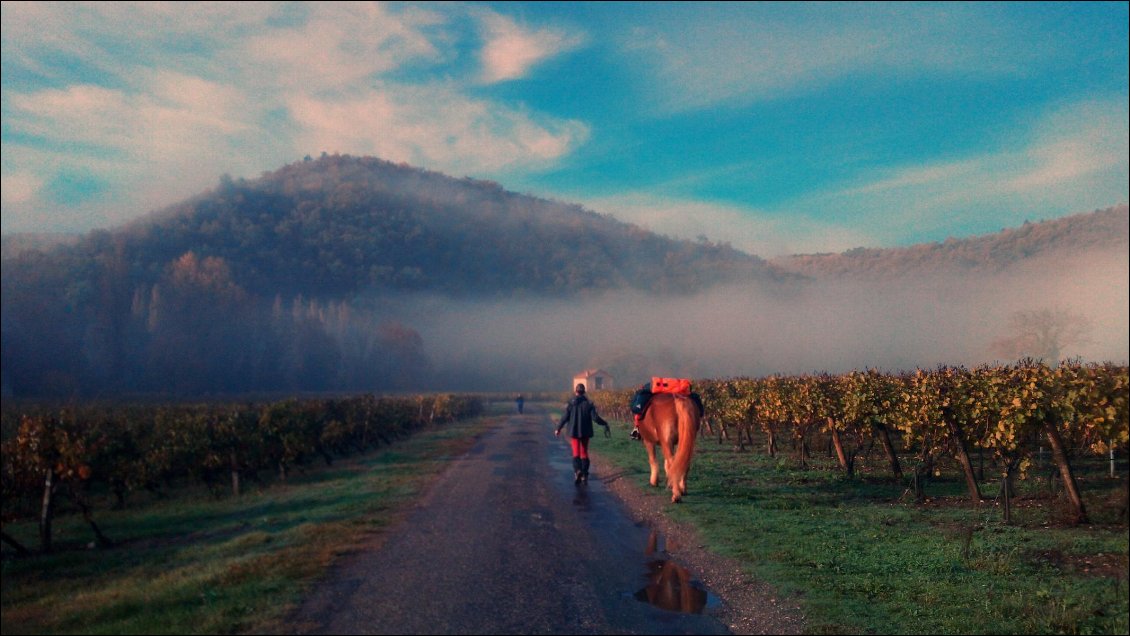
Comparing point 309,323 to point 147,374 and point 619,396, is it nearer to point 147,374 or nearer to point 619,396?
point 147,374

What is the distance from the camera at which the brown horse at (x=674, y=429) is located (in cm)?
1191

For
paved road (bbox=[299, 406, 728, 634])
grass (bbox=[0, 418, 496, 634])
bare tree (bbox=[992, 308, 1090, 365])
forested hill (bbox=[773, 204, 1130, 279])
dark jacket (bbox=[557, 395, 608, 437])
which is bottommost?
grass (bbox=[0, 418, 496, 634])

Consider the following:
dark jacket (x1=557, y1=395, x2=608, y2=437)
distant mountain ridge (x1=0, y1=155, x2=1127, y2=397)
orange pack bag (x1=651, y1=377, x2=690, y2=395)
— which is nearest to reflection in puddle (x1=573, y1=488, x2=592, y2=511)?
dark jacket (x1=557, y1=395, x2=608, y2=437)

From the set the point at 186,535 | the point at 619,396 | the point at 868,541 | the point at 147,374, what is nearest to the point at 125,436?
the point at 186,535

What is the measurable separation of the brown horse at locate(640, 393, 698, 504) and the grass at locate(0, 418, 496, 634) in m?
5.45

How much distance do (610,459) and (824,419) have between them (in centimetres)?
755

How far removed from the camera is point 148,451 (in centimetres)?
1869

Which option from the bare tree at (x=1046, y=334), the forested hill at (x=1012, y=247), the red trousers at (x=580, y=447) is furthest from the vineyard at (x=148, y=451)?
the forested hill at (x=1012, y=247)

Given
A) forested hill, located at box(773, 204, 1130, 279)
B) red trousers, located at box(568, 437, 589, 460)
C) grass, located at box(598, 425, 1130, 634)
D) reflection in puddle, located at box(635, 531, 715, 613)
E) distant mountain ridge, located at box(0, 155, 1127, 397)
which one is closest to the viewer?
grass, located at box(598, 425, 1130, 634)

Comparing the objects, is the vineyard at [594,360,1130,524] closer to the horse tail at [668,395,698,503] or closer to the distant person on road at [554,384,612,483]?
the horse tail at [668,395,698,503]

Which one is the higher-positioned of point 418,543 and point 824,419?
point 824,419

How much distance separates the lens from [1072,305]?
34.4m

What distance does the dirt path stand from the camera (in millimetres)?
6355

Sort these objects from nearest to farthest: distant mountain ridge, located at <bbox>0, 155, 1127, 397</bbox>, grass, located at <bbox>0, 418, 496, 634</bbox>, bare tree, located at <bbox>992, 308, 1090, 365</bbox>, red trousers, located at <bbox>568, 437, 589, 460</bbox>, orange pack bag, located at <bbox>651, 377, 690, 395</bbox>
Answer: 1. grass, located at <bbox>0, 418, 496, 634</bbox>
2. orange pack bag, located at <bbox>651, 377, 690, 395</bbox>
3. red trousers, located at <bbox>568, 437, 589, 460</bbox>
4. bare tree, located at <bbox>992, 308, 1090, 365</bbox>
5. distant mountain ridge, located at <bbox>0, 155, 1127, 397</bbox>
